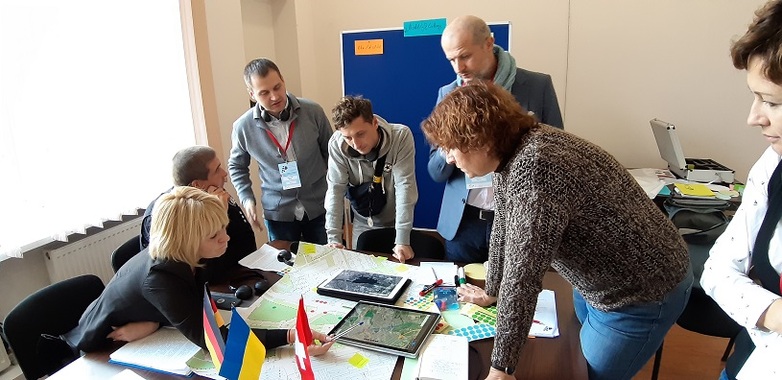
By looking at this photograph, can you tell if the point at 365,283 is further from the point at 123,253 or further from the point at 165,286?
the point at 123,253

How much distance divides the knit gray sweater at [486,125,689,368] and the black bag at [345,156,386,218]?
0.99m

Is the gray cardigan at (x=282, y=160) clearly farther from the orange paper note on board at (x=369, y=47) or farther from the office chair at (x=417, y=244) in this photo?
the orange paper note on board at (x=369, y=47)

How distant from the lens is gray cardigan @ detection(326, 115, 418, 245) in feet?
6.75

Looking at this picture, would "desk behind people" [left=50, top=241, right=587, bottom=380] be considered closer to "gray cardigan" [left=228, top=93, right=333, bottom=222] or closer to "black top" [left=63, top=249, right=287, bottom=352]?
"black top" [left=63, top=249, right=287, bottom=352]

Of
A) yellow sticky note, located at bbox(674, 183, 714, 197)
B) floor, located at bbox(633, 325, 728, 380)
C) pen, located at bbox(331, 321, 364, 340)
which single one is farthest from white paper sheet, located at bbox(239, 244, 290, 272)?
yellow sticky note, located at bbox(674, 183, 714, 197)

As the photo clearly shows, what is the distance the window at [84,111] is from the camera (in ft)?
6.57

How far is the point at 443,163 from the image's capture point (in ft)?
6.49

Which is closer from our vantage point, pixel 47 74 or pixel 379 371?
pixel 379 371

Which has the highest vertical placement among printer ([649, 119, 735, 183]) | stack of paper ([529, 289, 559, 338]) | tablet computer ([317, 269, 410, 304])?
printer ([649, 119, 735, 183])

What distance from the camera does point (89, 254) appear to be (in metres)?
2.42

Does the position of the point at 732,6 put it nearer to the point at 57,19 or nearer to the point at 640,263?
the point at 640,263

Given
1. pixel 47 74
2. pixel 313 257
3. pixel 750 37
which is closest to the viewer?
pixel 750 37

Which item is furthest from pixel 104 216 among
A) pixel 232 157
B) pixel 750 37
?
pixel 750 37

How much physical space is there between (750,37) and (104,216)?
109 inches
